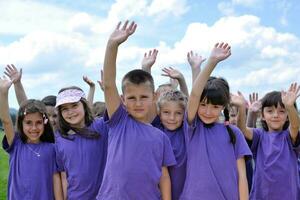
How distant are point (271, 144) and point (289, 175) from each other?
405 millimetres

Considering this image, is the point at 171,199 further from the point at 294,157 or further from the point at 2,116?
the point at 2,116

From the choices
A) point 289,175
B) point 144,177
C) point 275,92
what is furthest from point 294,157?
point 144,177

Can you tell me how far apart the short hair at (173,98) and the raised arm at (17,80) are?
1.82 m

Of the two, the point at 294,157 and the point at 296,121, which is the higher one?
the point at 296,121

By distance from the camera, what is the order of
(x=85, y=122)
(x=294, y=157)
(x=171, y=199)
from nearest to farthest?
(x=171, y=199), (x=85, y=122), (x=294, y=157)

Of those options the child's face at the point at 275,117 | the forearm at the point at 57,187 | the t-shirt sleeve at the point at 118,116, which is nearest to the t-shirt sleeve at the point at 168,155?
the t-shirt sleeve at the point at 118,116

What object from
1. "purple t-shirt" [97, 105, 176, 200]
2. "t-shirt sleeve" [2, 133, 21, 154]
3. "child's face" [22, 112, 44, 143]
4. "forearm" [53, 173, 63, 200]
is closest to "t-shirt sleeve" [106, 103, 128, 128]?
"purple t-shirt" [97, 105, 176, 200]

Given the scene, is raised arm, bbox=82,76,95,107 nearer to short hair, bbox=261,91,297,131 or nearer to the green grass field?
short hair, bbox=261,91,297,131

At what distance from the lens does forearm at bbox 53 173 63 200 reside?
5.28 meters

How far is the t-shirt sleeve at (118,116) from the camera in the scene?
15.1 feet

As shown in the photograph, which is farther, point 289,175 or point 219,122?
point 289,175

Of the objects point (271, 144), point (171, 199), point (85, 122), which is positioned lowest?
point (171, 199)

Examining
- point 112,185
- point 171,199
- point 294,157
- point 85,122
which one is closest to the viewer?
point 112,185

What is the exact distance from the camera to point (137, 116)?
4684 millimetres
